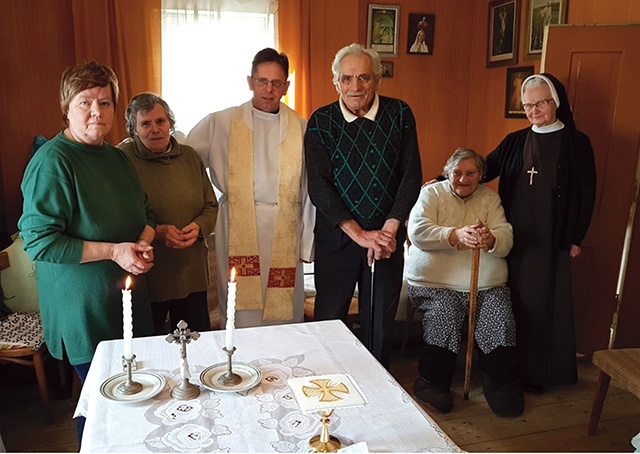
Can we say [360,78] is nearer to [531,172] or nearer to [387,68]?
[531,172]

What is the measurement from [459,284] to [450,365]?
37 centimetres

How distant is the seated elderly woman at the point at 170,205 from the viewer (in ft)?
6.63

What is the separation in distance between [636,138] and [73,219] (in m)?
2.60

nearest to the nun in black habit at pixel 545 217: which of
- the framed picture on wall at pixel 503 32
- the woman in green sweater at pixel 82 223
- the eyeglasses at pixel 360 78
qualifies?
the eyeglasses at pixel 360 78

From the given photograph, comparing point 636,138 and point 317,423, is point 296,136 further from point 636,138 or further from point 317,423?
point 636,138

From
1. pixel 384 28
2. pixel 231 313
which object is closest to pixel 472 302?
pixel 231 313

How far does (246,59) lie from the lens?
376 centimetres

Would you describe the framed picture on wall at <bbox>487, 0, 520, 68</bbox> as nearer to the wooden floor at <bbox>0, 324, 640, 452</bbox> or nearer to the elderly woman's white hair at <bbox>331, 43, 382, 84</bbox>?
the elderly woman's white hair at <bbox>331, 43, 382, 84</bbox>

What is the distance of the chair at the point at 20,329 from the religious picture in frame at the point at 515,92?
10.1 ft

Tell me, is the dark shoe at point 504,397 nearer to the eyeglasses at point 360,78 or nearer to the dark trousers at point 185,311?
the dark trousers at point 185,311

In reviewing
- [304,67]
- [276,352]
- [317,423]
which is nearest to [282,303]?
[276,352]

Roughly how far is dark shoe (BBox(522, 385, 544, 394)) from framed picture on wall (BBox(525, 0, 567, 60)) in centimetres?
204

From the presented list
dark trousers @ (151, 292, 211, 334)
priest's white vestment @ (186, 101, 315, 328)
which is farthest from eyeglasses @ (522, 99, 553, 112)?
dark trousers @ (151, 292, 211, 334)

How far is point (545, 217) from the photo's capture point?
2.56 m
